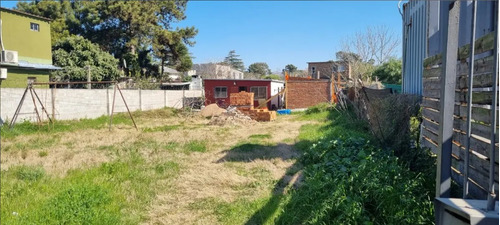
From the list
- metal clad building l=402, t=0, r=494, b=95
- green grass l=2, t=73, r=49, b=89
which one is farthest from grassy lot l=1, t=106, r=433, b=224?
green grass l=2, t=73, r=49, b=89

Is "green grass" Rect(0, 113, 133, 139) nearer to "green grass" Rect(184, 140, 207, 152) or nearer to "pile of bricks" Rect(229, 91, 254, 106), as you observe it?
"green grass" Rect(184, 140, 207, 152)

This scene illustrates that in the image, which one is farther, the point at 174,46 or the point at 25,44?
the point at 174,46

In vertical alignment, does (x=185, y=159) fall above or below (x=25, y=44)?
below

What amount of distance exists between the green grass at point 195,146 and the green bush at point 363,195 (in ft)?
13.3

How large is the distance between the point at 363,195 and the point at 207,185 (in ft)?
8.89

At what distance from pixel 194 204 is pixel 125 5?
85.2ft

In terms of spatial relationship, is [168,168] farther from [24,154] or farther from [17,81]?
[17,81]

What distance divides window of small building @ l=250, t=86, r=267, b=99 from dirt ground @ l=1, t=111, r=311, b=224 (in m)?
12.5

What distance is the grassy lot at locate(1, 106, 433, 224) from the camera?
323 centimetres

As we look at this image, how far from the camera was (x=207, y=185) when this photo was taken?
5.17m

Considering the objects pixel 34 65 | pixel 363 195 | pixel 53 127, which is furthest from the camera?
pixel 34 65

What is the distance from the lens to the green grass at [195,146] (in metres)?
8.15

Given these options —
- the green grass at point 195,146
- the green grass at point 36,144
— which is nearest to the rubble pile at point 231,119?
the green grass at point 195,146

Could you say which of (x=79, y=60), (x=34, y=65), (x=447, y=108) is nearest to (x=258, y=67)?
(x=79, y=60)
